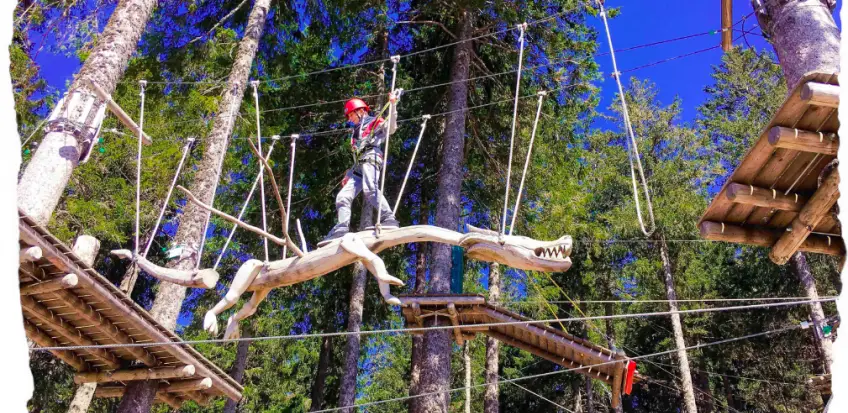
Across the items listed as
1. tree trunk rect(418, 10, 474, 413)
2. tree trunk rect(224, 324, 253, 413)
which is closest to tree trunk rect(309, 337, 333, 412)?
tree trunk rect(224, 324, 253, 413)

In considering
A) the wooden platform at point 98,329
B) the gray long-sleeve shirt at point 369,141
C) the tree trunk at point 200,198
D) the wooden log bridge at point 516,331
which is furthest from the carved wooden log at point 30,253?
the wooden log bridge at point 516,331

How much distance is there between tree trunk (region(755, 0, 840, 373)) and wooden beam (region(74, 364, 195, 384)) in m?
6.44

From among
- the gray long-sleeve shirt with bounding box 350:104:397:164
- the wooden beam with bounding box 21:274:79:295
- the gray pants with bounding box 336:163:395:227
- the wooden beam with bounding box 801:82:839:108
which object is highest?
the gray long-sleeve shirt with bounding box 350:104:397:164

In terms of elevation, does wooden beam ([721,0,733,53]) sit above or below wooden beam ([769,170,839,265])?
above

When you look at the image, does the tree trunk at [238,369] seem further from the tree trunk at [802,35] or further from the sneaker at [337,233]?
the tree trunk at [802,35]

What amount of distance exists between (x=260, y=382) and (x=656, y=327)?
43.8 feet

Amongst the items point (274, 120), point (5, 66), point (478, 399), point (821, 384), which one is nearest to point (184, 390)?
point (5, 66)

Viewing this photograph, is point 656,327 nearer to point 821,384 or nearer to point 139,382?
point 821,384

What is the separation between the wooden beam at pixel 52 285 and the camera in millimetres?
5875

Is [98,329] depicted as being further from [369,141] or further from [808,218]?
[808,218]

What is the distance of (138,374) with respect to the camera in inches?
295

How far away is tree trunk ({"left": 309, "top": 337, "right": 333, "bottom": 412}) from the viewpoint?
14938 millimetres

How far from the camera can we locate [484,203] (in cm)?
1451

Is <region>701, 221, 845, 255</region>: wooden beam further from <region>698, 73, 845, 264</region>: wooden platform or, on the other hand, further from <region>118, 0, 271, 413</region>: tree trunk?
<region>118, 0, 271, 413</region>: tree trunk
